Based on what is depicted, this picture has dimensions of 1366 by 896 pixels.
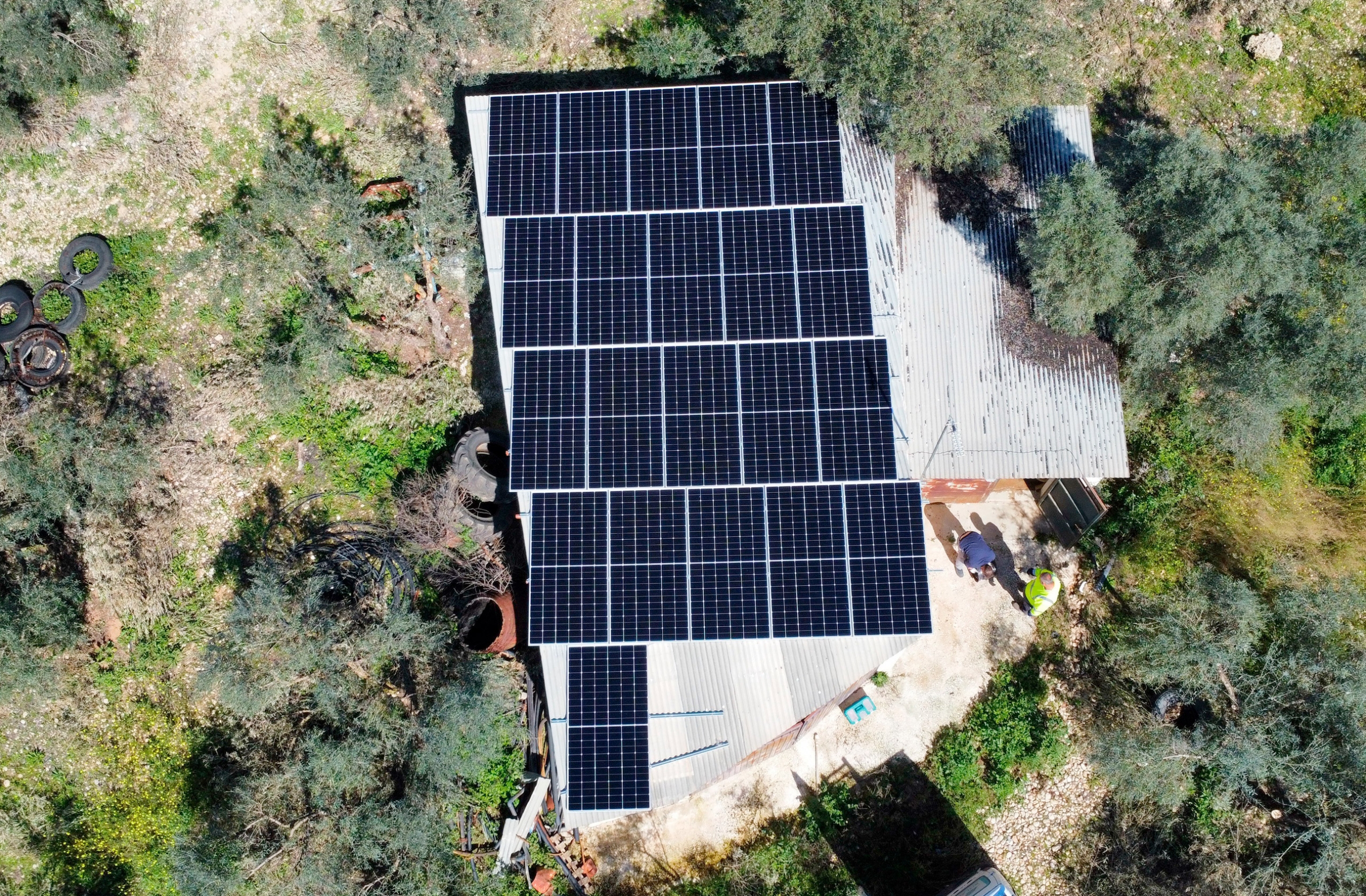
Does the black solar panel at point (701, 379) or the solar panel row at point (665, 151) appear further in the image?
the solar panel row at point (665, 151)

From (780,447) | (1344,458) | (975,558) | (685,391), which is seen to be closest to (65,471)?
(685,391)

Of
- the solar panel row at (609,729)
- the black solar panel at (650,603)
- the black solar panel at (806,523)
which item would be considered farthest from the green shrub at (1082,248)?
the solar panel row at (609,729)

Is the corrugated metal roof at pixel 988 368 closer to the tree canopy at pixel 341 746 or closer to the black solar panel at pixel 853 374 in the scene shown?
the black solar panel at pixel 853 374

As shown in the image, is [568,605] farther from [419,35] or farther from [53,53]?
[53,53]

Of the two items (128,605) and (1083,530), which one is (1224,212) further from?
(128,605)

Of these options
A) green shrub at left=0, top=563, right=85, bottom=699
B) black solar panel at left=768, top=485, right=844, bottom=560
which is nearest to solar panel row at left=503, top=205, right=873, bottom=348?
black solar panel at left=768, top=485, right=844, bottom=560

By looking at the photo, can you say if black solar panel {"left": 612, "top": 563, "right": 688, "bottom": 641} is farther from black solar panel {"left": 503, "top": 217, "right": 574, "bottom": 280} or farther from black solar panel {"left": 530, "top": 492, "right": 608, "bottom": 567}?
black solar panel {"left": 503, "top": 217, "right": 574, "bottom": 280}

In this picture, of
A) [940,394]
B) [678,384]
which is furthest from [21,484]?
[940,394]
